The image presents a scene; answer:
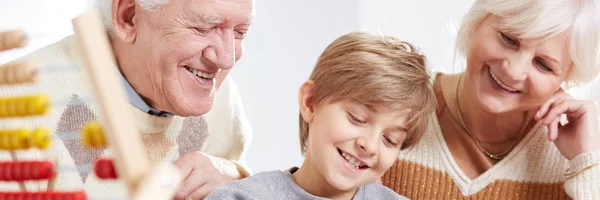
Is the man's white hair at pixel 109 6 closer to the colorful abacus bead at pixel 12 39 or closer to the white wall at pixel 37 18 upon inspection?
the white wall at pixel 37 18

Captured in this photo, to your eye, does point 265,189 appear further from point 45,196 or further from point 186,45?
Result: point 45,196

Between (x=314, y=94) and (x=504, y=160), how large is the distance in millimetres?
634

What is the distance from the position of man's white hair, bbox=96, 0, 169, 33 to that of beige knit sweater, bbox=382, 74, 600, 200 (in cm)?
74

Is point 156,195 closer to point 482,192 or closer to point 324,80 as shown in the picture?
point 324,80

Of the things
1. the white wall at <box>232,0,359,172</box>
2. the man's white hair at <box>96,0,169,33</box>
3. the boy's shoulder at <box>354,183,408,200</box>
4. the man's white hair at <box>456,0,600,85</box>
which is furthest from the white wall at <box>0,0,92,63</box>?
the white wall at <box>232,0,359,172</box>

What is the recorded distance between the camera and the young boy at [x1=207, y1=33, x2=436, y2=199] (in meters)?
1.55

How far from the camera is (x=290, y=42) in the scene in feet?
11.9

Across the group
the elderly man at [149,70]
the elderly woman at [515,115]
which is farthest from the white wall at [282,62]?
the elderly man at [149,70]

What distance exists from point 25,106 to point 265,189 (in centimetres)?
53

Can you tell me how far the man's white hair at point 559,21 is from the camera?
70.9 inches

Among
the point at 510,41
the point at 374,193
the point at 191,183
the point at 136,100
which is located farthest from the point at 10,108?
the point at 510,41

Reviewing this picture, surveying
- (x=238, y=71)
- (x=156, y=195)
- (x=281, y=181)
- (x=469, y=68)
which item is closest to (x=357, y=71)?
(x=281, y=181)

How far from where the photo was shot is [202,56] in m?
→ 1.71

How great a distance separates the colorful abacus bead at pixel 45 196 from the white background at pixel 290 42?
7.33 feet
